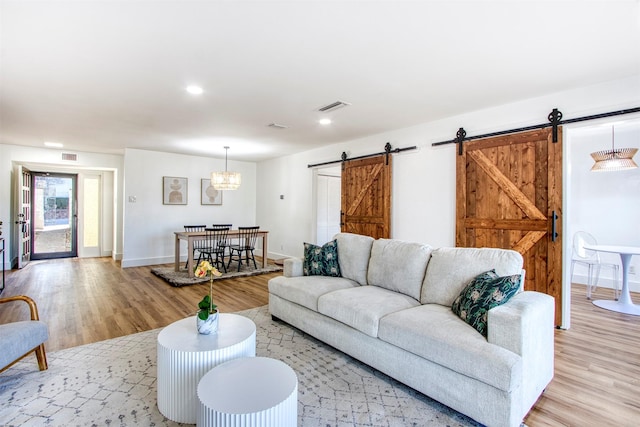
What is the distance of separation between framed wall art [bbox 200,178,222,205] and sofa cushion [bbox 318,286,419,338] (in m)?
5.63

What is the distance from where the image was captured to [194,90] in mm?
3273

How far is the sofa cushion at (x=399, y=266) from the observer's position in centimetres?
281

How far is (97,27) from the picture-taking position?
2.16m

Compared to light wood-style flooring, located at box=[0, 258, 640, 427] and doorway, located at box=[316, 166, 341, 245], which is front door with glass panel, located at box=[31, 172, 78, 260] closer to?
light wood-style flooring, located at box=[0, 258, 640, 427]

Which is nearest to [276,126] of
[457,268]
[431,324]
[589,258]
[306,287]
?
[306,287]

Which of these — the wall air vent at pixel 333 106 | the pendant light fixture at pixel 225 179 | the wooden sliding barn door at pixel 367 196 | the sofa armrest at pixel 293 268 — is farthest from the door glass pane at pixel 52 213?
the wall air vent at pixel 333 106

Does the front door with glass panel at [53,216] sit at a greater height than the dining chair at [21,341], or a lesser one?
greater

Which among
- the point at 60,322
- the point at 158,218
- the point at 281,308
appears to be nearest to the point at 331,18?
the point at 281,308

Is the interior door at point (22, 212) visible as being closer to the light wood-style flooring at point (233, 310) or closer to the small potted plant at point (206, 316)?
the light wood-style flooring at point (233, 310)

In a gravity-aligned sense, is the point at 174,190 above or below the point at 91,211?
above

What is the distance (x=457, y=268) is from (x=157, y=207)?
645 centimetres

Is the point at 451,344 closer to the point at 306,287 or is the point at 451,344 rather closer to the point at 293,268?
the point at 306,287

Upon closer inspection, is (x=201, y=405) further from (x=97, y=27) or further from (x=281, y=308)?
(x=97, y=27)

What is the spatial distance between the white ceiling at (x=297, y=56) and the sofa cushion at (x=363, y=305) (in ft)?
6.61
